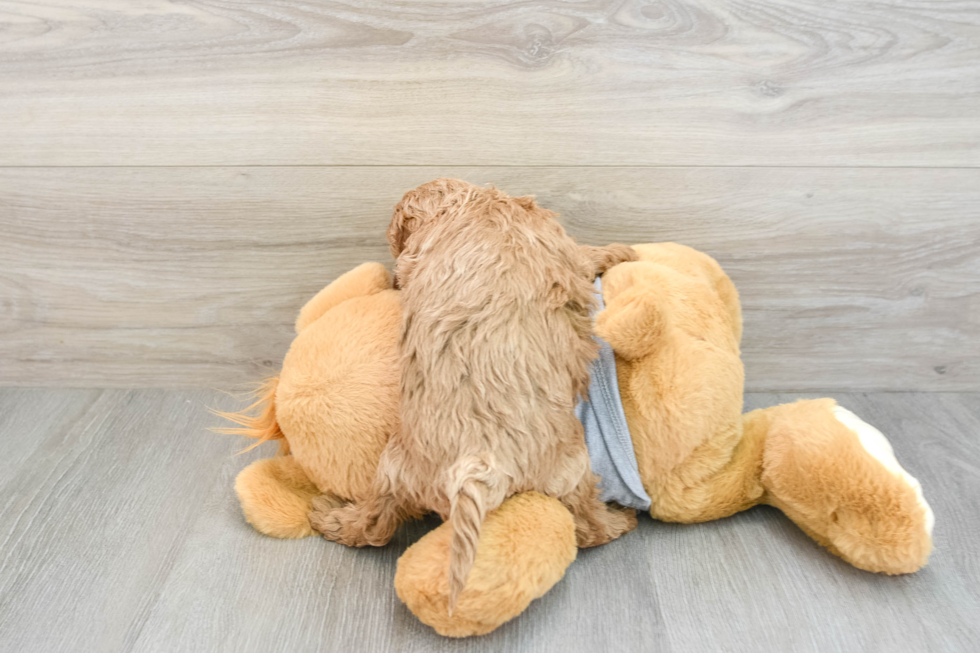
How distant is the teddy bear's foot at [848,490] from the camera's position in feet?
2.06

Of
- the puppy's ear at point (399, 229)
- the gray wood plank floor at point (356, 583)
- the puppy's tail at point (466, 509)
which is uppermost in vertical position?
the puppy's ear at point (399, 229)

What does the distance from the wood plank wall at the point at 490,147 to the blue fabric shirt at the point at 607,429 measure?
0.27 meters

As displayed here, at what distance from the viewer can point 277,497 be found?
0.74 meters

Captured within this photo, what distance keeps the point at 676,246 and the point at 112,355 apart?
820mm

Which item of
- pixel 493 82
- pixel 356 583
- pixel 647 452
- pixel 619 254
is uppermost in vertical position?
pixel 493 82

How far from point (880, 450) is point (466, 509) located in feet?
1.36

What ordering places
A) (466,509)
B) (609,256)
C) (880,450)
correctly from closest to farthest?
1. (466,509)
2. (880,450)
3. (609,256)

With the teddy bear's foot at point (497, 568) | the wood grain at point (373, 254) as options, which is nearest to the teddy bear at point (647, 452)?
the teddy bear's foot at point (497, 568)

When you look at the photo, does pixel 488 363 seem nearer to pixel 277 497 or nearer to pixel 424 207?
pixel 424 207

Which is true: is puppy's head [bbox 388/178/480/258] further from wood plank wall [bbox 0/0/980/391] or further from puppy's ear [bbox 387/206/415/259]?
wood plank wall [bbox 0/0/980/391]

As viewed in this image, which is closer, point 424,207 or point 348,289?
point 424,207

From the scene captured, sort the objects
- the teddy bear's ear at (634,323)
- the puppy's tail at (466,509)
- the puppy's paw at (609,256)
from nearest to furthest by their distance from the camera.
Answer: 1. the puppy's tail at (466,509)
2. the teddy bear's ear at (634,323)
3. the puppy's paw at (609,256)

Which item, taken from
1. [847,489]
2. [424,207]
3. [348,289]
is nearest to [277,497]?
[348,289]

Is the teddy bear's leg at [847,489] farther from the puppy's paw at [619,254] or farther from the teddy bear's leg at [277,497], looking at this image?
the teddy bear's leg at [277,497]
